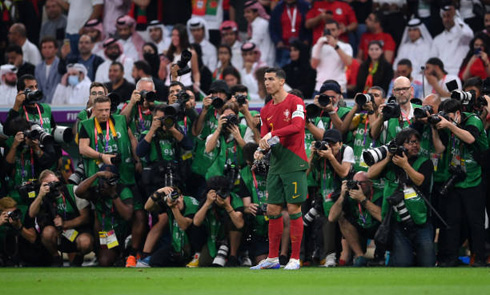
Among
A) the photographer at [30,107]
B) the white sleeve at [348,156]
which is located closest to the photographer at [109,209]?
the photographer at [30,107]

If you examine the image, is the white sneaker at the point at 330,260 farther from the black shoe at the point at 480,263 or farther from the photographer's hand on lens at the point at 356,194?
the black shoe at the point at 480,263

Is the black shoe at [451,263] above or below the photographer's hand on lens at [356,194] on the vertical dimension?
below

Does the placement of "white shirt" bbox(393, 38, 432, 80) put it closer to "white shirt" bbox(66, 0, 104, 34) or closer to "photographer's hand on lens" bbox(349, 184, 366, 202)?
"photographer's hand on lens" bbox(349, 184, 366, 202)

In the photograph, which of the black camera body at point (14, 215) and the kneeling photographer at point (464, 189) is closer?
the kneeling photographer at point (464, 189)

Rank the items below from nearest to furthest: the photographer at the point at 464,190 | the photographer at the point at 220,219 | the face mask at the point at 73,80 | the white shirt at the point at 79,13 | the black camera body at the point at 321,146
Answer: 1. the photographer at the point at 464,190
2. the black camera body at the point at 321,146
3. the photographer at the point at 220,219
4. the face mask at the point at 73,80
5. the white shirt at the point at 79,13

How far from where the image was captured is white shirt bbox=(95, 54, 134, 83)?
15530mm

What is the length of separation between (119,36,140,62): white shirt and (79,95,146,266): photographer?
15.1 ft

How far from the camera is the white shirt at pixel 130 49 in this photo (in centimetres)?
1631

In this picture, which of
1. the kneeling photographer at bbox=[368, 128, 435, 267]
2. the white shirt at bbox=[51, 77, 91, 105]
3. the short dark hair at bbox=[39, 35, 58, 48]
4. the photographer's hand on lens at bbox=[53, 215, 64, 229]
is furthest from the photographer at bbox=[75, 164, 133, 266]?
the short dark hair at bbox=[39, 35, 58, 48]

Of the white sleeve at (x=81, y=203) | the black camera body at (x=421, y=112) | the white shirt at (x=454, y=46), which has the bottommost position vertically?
the white sleeve at (x=81, y=203)

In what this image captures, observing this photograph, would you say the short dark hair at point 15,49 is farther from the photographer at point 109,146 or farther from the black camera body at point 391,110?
the black camera body at point 391,110

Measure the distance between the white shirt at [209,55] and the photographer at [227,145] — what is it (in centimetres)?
424

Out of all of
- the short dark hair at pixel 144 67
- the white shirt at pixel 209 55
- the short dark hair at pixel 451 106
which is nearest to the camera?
the short dark hair at pixel 451 106

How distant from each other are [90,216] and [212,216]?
161cm
